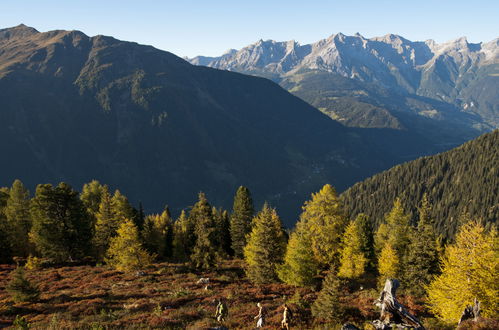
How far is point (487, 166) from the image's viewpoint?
590ft

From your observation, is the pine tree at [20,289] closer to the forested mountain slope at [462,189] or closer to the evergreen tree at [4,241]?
the evergreen tree at [4,241]

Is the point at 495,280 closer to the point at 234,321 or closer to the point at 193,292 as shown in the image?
the point at 234,321

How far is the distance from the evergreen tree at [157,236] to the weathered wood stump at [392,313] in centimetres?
4239

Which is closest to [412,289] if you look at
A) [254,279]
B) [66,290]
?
[254,279]

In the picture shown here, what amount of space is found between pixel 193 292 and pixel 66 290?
14.5 m

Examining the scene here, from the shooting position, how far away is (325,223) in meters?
41.2

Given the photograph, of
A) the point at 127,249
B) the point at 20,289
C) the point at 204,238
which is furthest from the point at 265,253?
the point at 20,289

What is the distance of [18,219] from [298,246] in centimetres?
4733

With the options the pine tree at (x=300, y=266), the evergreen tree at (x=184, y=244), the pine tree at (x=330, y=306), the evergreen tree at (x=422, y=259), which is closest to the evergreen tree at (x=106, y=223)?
the evergreen tree at (x=184, y=244)

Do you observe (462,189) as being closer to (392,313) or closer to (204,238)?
(204,238)

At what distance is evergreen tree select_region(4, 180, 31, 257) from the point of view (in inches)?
2069

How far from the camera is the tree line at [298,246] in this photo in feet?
77.7

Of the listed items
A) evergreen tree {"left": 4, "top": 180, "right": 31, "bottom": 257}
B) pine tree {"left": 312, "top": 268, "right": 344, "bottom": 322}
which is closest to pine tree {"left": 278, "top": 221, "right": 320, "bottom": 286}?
pine tree {"left": 312, "top": 268, "right": 344, "bottom": 322}

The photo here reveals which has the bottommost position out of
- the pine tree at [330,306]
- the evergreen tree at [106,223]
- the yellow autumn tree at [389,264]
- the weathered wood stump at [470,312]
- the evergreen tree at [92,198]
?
the yellow autumn tree at [389,264]
